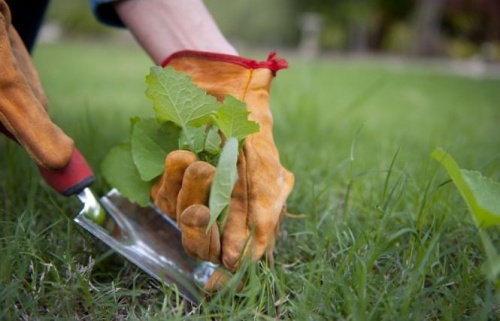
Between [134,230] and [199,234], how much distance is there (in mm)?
285

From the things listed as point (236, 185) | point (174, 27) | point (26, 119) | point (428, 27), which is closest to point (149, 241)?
point (236, 185)

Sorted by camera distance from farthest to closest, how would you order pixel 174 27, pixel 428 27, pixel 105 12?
pixel 428 27 → pixel 105 12 → pixel 174 27

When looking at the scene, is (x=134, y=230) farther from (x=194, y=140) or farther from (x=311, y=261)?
(x=311, y=261)

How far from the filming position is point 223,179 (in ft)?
3.20

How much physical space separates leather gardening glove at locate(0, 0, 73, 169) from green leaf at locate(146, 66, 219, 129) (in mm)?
205

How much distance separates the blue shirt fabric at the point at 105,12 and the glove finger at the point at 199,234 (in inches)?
25.6

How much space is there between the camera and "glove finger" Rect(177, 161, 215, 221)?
997 mm

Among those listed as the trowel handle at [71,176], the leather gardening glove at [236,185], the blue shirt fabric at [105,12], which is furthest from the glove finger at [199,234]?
the blue shirt fabric at [105,12]

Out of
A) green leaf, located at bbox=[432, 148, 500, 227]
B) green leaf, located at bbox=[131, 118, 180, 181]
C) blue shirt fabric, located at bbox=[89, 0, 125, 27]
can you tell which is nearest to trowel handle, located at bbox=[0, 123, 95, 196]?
green leaf, located at bbox=[131, 118, 180, 181]

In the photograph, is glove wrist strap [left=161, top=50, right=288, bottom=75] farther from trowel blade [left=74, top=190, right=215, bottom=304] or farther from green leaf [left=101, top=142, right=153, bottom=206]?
trowel blade [left=74, top=190, right=215, bottom=304]

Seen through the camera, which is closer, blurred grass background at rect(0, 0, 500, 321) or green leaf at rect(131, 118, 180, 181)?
blurred grass background at rect(0, 0, 500, 321)

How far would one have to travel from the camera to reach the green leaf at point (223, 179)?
0.96 metres

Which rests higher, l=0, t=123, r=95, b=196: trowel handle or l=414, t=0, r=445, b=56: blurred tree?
l=0, t=123, r=95, b=196: trowel handle

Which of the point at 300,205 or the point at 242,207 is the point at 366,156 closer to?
the point at 300,205
